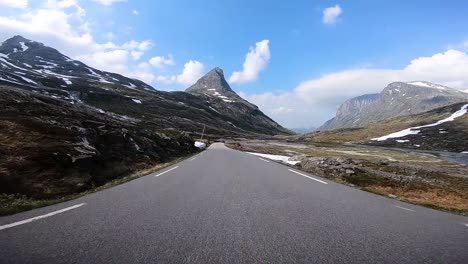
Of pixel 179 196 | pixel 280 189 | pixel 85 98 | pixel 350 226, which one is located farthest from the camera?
pixel 85 98

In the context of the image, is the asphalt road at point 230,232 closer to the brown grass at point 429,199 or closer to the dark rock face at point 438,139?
the brown grass at point 429,199

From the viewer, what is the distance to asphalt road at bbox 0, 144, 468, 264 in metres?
5.56

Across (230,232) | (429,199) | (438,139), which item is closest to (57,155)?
(230,232)

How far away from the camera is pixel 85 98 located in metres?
158

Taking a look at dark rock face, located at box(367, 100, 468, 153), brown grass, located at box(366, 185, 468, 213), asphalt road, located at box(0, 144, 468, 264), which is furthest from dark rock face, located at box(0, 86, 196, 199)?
dark rock face, located at box(367, 100, 468, 153)

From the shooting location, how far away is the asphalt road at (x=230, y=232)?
556cm

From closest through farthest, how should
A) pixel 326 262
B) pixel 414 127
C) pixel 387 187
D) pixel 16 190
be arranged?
pixel 326 262
pixel 16 190
pixel 387 187
pixel 414 127

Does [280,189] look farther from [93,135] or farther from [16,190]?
[93,135]

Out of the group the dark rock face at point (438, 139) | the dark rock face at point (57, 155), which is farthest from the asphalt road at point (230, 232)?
the dark rock face at point (438, 139)

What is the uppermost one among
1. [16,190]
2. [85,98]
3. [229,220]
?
[85,98]

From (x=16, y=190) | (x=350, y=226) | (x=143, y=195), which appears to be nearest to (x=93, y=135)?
(x=16, y=190)

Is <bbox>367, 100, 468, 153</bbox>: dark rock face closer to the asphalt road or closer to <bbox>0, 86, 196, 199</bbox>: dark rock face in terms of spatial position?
<bbox>0, 86, 196, 199</bbox>: dark rock face

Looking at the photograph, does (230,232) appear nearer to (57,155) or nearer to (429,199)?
(429,199)

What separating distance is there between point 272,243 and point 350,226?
2.31 metres
